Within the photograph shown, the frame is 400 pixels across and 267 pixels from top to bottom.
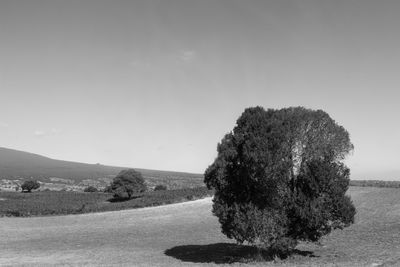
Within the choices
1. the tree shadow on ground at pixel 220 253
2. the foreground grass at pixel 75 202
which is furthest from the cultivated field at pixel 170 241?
the foreground grass at pixel 75 202

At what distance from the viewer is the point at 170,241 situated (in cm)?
4491

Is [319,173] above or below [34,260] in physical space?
above

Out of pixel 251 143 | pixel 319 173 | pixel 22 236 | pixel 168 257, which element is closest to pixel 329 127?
pixel 319 173

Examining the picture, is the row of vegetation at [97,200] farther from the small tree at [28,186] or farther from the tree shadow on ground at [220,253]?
the tree shadow on ground at [220,253]

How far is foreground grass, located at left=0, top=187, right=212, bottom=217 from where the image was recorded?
267ft

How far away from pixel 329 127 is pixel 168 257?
15818mm

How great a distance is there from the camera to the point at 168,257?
→ 34594 mm

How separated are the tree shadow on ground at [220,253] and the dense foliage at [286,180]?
95.7 inches

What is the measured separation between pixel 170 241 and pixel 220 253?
10.3 m

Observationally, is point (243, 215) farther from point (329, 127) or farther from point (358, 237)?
point (358, 237)

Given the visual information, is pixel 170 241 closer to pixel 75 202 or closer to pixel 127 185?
pixel 75 202

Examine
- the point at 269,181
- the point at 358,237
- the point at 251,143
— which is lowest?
the point at 358,237

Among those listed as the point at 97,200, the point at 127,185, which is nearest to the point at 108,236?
the point at 127,185

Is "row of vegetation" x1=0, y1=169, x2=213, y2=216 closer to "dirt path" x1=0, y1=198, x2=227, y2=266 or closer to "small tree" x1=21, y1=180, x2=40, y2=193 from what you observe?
"dirt path" x1=0, y1=198, x2=227, y2=266
